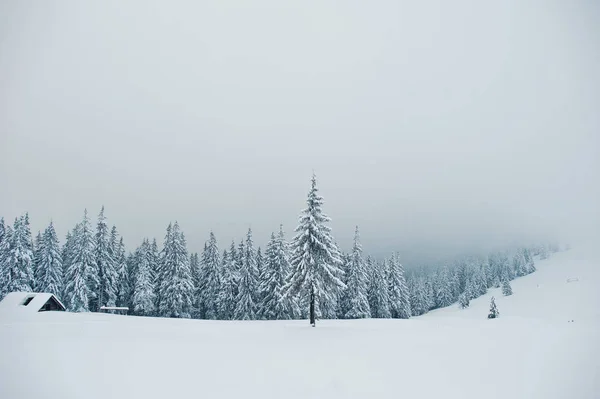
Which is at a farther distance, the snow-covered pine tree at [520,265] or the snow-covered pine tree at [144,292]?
the snow-covered pine tree at [520,265]

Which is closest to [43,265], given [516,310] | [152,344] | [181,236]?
[181,236]

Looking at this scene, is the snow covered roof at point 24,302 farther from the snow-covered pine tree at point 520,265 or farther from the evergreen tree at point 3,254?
the snow-covered pine tree at point 520,265

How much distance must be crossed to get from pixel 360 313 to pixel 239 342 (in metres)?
34.2

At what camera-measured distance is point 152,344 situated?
661 inches

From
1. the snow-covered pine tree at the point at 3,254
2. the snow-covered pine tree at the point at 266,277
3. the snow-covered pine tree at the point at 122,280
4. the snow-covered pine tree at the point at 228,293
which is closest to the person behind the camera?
the snow-covered pine tree at the point at 3,254

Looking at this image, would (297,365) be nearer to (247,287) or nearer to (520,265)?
(247,287)

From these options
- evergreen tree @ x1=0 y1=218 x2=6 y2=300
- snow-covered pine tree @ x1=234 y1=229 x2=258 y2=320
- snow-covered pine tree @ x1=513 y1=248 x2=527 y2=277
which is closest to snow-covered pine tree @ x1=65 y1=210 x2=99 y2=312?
evergreen tree @ x1=0 y1=218 x2=6 y2=300

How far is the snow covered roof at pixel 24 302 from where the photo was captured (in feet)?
101

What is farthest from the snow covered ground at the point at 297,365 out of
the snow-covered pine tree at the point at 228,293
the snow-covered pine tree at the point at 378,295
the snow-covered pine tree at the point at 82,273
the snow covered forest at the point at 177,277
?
the snow-covered pine tree at the point at 378,295

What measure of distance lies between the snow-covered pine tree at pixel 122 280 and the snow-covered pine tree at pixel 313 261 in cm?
3995

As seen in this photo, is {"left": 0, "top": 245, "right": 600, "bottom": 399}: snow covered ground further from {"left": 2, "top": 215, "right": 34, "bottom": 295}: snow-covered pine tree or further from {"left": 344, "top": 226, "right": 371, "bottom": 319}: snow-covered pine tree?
{"left": 2, "top": 215, "right": 34, "bottom": 295}: snow-covered pine tree

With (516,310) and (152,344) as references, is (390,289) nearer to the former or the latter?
(516,310)

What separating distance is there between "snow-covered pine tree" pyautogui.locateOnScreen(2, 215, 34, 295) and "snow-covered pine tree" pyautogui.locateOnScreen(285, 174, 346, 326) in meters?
42.2

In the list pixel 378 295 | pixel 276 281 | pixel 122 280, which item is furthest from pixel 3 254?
pixel 378 295
